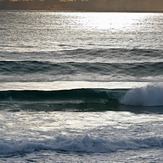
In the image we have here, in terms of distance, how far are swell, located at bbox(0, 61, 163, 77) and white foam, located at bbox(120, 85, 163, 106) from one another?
7.77 m

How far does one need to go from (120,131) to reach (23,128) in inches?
91.0

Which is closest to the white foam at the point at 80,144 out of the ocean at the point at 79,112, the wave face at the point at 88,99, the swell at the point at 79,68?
the ocean at the point at 79,112

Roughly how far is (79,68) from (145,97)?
10079 millimetres

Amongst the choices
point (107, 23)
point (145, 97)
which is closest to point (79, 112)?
point (145, 97)

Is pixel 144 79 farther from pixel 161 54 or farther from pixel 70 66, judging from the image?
pixel 161 54

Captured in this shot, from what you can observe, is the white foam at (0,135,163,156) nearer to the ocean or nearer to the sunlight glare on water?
the ocean

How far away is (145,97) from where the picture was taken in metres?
15.0

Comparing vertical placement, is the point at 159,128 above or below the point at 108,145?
above

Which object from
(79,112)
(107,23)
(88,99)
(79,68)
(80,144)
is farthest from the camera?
(107,23)

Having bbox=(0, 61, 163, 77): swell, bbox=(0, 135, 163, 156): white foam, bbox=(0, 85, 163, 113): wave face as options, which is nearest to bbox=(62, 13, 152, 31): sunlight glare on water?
bbox=(0, 61, 163, 77): swell

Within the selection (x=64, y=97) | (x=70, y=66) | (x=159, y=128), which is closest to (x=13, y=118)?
(x=159, y=128)

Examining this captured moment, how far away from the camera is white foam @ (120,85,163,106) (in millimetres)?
14781

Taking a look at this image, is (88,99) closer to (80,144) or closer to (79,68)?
(80,144)

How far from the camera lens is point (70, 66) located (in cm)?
2484
